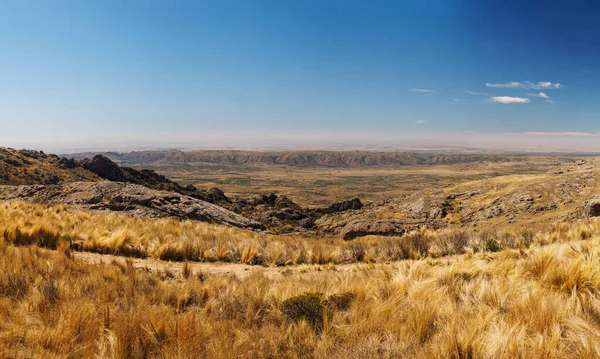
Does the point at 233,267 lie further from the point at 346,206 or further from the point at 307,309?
the point at 346,206

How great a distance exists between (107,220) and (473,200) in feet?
126

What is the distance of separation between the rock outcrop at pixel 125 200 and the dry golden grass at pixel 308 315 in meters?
14.8

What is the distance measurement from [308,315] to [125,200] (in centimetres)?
2039

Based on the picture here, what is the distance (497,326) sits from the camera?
3.31 metres

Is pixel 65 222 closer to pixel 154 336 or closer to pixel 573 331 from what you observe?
pixel 154 336

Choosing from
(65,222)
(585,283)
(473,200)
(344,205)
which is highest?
(585,283)

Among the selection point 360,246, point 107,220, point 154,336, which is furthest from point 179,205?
point 154,336

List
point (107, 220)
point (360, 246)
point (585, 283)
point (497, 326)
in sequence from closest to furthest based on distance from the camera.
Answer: point (497, 326), point (585, 283), point (360, 246), point (107, 220)

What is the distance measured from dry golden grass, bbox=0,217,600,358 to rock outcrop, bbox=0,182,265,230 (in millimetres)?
14767

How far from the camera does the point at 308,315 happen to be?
4414mm

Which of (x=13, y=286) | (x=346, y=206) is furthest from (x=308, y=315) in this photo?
(x=346, y=206)

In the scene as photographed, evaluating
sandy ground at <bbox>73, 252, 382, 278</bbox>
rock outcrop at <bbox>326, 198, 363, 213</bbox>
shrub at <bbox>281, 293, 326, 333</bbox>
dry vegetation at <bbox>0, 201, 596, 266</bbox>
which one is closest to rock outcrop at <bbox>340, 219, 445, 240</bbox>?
dry vegetation at <bbox>0, 201, 596, 266</bbox>

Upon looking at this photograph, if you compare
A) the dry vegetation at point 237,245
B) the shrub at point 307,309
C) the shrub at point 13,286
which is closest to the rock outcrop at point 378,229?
the dry vegetation at point 237,245

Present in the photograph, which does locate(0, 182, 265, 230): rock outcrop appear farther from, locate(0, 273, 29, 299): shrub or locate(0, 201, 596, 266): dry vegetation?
locate(0, 273, 29, 299): shrub
